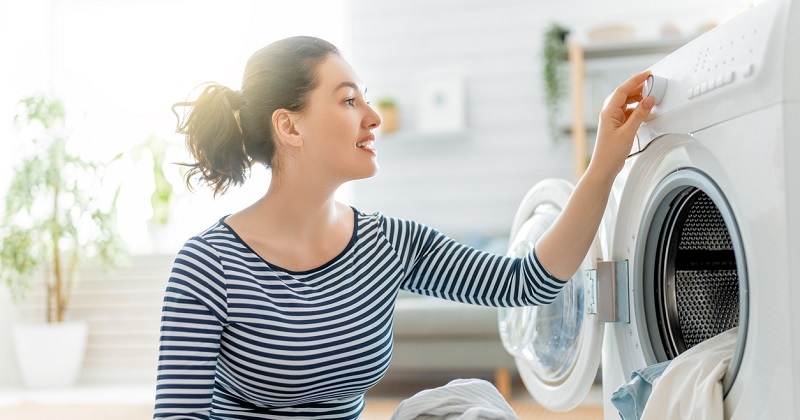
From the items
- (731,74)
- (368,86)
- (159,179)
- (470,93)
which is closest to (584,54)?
(470,93)

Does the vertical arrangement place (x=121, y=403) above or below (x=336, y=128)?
below

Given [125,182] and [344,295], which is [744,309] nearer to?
[344,295]

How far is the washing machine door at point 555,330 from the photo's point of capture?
1.33 meters

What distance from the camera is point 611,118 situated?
1194mm

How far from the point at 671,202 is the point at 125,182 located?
3873mm

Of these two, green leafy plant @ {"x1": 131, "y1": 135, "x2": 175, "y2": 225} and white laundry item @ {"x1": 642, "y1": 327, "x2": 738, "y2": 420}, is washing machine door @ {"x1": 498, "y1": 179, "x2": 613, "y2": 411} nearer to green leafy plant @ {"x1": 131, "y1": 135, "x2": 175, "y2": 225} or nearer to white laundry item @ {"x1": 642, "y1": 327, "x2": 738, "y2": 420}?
white laundry item @ {"x1": 642, "y1": 327, "x2": 738, "y2": 420}

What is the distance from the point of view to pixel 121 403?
3.50 m

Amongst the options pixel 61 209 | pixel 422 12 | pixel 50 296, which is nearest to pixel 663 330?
pixel 422 12

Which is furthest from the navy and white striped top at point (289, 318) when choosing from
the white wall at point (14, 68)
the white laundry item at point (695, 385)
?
the white wall at point (14, 68)

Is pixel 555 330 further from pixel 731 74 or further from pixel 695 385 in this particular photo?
pixel 731 74

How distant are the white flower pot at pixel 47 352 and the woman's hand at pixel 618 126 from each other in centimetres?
361

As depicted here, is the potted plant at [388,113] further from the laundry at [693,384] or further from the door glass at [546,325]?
the laundry at [693,384]

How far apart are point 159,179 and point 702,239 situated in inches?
135

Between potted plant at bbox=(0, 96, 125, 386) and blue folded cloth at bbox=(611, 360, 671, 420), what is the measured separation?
11.2ft
